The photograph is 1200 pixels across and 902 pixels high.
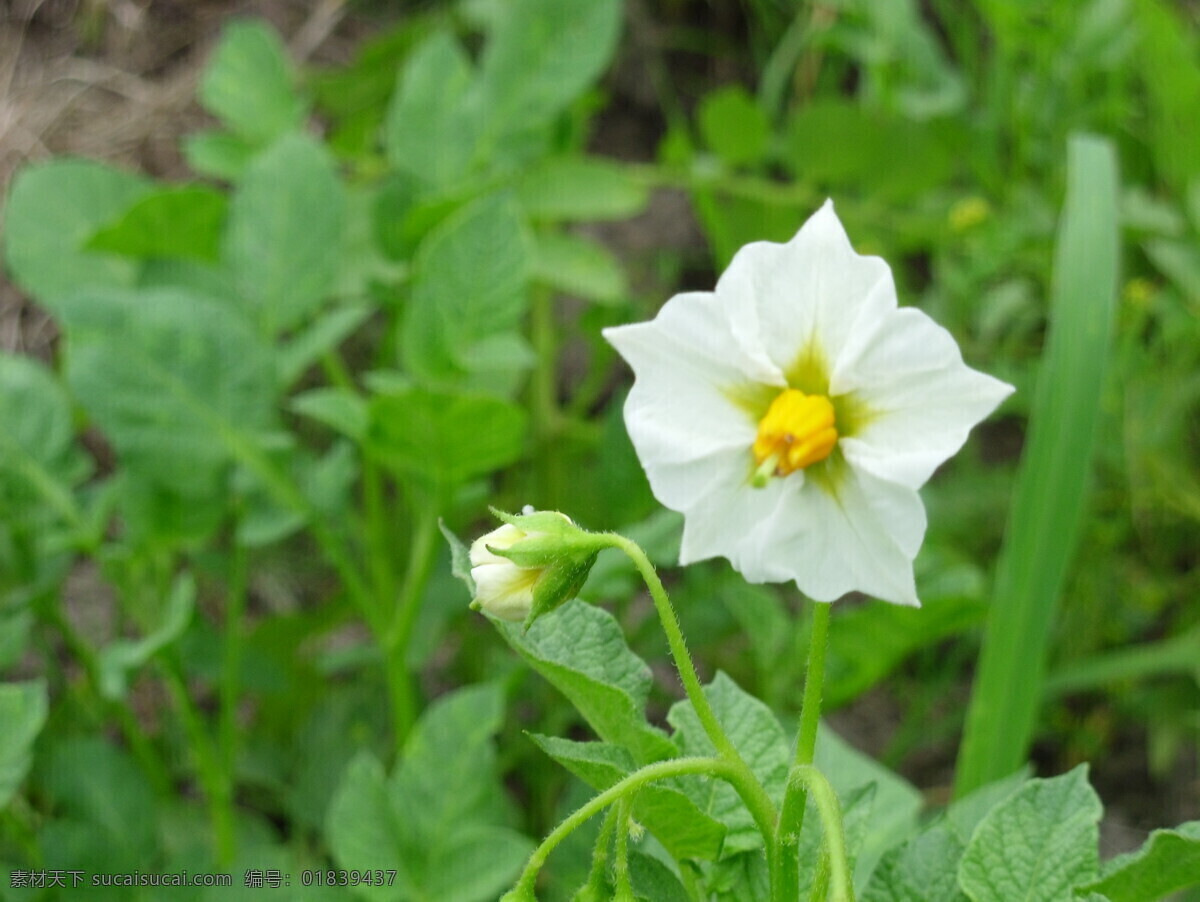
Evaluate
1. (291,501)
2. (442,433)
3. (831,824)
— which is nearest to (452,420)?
(442,433)

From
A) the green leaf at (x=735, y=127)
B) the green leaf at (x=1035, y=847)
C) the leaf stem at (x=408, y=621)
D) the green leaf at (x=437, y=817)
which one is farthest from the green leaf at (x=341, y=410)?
the green leaf at (x=735, y=127)

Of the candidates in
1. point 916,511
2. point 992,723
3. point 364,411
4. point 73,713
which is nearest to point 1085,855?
point 916,511

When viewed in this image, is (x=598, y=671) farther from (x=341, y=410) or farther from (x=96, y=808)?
(x=96, y=808)

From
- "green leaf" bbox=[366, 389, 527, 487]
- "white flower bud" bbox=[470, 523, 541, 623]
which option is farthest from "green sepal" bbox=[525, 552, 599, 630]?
"green leaf" bbox=[366, 389, 527, 487]

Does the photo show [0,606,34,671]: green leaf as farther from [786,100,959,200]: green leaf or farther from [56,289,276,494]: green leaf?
[786,100,959,200]: green leaf

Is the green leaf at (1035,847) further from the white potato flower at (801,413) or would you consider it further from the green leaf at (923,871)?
the white potato flower at (801,413)
